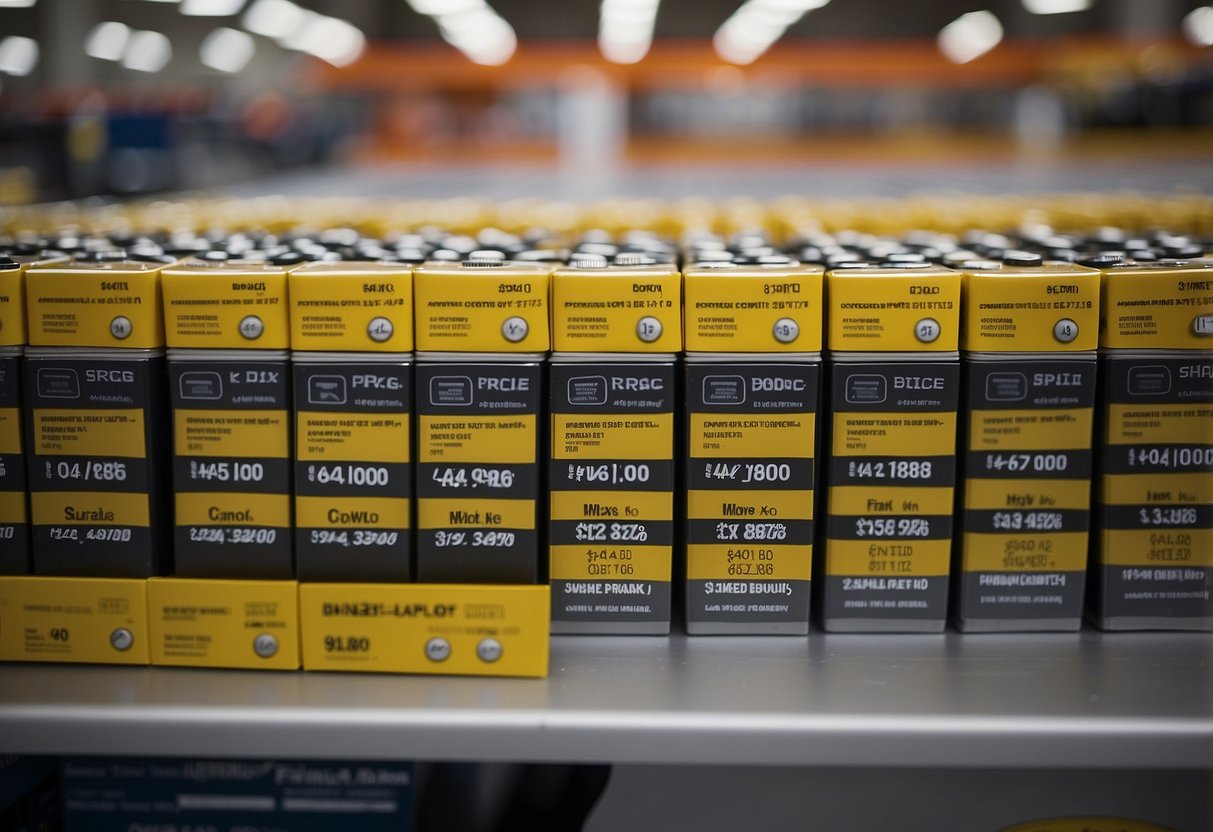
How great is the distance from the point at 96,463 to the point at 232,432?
0.15 m

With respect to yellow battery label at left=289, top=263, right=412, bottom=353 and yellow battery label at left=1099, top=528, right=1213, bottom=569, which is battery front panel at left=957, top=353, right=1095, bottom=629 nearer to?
yellow battery label at left=1099, top=528, right=1213, bottom=569

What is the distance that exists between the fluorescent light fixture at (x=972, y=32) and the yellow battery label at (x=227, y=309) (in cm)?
2122

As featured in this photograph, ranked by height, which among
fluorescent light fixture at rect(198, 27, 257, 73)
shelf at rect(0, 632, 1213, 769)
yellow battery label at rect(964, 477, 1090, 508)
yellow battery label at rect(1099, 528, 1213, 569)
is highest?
fluorescent light fixture at rect(198, 27, 257, 73)

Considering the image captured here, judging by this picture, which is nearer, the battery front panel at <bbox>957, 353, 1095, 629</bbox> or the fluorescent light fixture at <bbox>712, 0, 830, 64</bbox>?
the battery front panel at <bbox>957, 353, 1095, 629</bbox>

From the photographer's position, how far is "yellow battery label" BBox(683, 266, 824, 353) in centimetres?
101

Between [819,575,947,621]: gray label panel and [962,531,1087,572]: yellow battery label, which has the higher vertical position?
[962,531,1087,572]: yellow battery label

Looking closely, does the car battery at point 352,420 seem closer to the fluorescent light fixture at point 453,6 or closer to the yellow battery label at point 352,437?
the yellow battery label at point 352,437

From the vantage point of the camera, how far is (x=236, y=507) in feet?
3.47

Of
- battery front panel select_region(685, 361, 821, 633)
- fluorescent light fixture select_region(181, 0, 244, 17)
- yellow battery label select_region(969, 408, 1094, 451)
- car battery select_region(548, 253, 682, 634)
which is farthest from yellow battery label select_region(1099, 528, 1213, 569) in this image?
fluorescent light fixture select_region(181, 0, 244, 17)

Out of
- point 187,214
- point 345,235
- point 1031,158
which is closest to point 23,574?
point 345,235

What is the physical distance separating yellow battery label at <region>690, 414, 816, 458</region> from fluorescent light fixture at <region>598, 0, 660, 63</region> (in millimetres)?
Result: 13792

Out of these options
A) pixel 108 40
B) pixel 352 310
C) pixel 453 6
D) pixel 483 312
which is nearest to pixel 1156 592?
pixel 483 312

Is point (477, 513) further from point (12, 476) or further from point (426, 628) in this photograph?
point (12, 476)

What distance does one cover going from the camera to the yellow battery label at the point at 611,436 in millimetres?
1042
